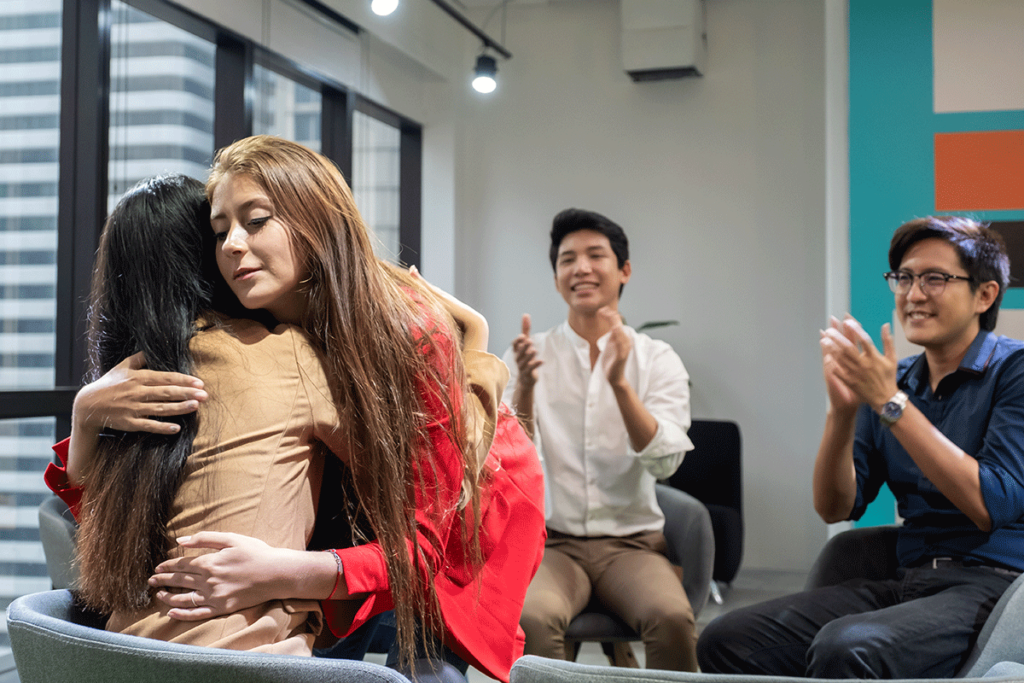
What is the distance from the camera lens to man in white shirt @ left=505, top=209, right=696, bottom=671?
2.26m

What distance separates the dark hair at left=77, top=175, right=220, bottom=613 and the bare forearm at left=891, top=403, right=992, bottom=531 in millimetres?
1411

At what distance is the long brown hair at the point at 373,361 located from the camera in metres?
1.24

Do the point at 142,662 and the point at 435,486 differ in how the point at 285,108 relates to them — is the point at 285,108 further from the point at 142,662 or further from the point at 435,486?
the point at 142,662

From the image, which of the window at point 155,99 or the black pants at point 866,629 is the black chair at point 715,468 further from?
the window at point 155,99

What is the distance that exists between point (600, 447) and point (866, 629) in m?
1.08

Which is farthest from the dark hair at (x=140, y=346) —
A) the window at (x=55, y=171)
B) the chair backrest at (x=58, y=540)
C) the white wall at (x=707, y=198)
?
the white wall at (x=707, y=198)

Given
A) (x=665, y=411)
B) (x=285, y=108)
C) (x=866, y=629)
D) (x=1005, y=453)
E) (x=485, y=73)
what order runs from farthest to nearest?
(x=485, y=73), (x=285, y=108), (x=665, y=411), (x=1005, y=453), (x=866, y=629)

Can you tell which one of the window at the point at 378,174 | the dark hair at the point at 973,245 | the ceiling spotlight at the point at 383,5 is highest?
the ceiling spotlight at the point at 383,5

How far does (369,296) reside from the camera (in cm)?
130

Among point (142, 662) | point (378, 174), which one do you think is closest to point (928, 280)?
point (142, 662)

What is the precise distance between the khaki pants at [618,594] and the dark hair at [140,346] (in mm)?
1235

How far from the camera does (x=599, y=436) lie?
2.71 meters

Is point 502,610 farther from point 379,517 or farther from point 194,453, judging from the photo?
point 194,453

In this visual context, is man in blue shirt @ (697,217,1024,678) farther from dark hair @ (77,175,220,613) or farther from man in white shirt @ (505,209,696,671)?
dark hair @ (77,175,220,613)
